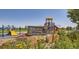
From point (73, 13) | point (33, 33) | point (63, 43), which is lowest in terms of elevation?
point (63, 43)

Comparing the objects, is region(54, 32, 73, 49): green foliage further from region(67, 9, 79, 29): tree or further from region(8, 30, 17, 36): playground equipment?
region(8, 30, 17, 36): playground equipment

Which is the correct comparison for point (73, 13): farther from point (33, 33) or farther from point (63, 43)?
point (33, 33)

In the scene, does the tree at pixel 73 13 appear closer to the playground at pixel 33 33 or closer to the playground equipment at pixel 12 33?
the playground at pixel 33 33

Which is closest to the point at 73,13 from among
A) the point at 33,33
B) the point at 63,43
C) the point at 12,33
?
the point at 63,43

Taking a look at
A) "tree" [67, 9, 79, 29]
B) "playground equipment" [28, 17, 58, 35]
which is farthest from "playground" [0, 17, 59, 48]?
"tree" [67, 9, 79, 29]

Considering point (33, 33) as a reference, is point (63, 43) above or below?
below

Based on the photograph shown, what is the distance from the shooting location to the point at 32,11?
184 cm

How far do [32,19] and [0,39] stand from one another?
1.31ft

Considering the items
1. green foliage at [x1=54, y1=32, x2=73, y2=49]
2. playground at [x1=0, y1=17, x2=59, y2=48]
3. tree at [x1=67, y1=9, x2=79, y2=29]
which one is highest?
tree at [x1=67, y1=9, x2=79, y2=29]

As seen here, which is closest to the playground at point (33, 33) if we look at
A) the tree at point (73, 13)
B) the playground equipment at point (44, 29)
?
the playground equipment at point (44, 29)

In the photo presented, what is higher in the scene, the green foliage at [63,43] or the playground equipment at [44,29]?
the playground equipment at [44,29]

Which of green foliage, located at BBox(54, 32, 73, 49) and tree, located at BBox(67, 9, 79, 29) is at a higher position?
tree, located at BBox(67, 9, 79, 29)

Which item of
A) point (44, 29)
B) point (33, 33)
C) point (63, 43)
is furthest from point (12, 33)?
point (63, 43)
